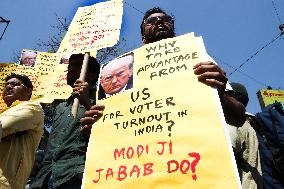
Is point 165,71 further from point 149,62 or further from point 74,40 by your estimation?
point 74,40

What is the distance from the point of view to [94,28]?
3.26m

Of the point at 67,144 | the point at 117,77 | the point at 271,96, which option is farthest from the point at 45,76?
the point at 271,96

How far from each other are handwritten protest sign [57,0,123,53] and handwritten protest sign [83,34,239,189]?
1058 millimetres

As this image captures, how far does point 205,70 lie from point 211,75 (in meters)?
0.05

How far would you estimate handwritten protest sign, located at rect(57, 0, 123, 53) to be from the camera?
3.07 metres

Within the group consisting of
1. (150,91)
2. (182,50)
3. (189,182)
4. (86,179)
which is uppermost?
(182,50)

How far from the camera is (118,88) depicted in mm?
2008

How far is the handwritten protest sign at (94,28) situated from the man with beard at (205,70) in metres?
0.31

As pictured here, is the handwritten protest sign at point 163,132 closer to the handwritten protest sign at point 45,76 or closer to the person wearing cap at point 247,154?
the person wearing cap at point 247,154

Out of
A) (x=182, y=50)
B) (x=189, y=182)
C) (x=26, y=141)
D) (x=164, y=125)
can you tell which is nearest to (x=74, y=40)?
(x=26, y=141)

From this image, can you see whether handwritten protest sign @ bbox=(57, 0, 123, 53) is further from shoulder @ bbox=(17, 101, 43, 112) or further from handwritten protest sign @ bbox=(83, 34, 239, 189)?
handwritten protest sign @ bbox=(83, 34, 239, 189)

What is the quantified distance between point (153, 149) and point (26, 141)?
5.05ft

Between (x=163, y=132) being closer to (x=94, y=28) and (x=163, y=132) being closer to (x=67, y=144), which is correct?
(x=67, y=144)

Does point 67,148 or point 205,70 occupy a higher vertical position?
point 67,148
